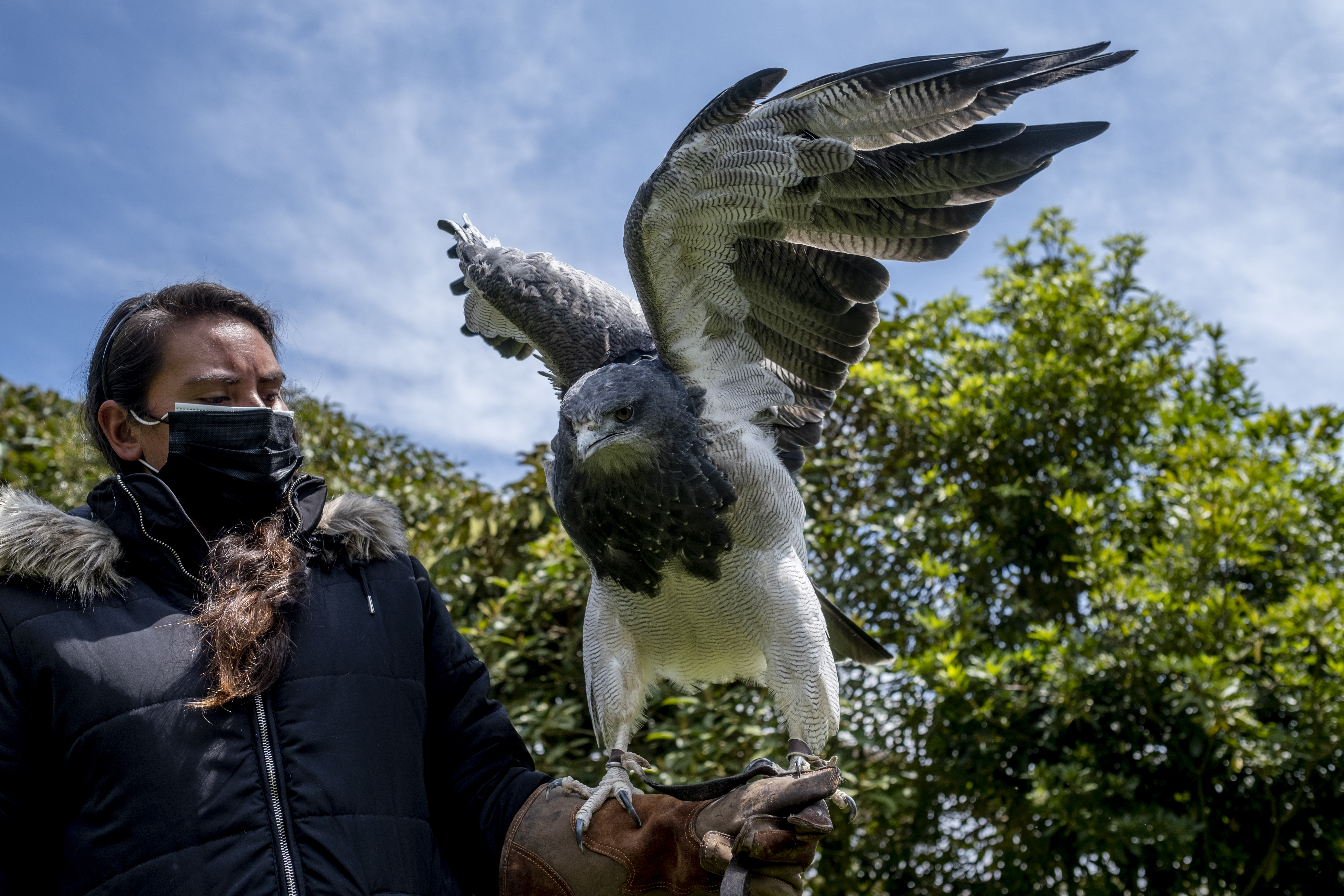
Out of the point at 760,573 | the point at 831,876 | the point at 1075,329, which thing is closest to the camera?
the point at 760,573

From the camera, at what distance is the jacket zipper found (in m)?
1.47

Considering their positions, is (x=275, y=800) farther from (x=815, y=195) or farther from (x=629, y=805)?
(x=815, y=195)

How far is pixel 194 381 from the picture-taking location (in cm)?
184

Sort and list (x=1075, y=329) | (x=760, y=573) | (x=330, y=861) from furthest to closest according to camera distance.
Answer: (x=1075, y=329)
(x=760, y=573)
(x=330, y=861)

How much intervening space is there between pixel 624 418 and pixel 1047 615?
3.27 meters

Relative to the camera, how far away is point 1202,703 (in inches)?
138

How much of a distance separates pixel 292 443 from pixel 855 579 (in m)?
2.87

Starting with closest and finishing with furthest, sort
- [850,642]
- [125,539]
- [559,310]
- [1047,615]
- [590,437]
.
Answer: [125,539], [590,437], [559,310], [850,642], [1047,615]

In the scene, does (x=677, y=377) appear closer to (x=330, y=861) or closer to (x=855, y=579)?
(x=330, y=861)

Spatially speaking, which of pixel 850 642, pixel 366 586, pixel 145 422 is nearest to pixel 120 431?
pixel 145 422

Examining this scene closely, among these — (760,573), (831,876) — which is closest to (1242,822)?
(831,876)

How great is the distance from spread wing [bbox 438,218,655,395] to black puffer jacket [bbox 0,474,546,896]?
0.80 metres

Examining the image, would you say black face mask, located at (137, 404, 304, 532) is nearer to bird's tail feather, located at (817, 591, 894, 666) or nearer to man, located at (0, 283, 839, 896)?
man, located at (0, 283, 839, 896)

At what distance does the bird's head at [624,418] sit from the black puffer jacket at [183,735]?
0.51 meters
